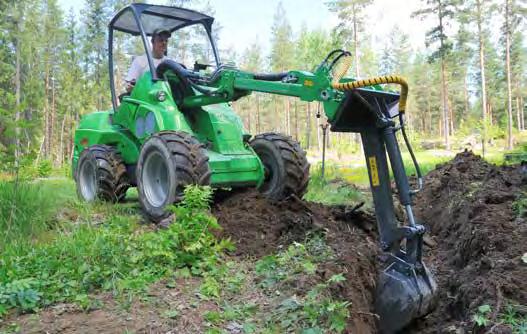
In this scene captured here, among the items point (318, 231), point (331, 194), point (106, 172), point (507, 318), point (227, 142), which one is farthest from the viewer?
point (331, 194)

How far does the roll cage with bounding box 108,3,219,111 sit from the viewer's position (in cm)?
632

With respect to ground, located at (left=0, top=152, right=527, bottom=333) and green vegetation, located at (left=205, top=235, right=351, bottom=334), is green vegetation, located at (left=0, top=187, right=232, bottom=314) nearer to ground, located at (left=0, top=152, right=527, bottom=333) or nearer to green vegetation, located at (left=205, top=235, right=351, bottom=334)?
ground, located at (left=0, top=152, right=527, bottom=333)

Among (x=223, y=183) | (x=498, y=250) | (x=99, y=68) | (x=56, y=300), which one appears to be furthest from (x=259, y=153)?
(x=99, y=68)

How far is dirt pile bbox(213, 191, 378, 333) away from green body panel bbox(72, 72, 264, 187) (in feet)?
1.04

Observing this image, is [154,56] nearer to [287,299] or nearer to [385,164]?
[385,164]

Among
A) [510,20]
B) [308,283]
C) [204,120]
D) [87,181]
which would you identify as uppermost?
[510,20]

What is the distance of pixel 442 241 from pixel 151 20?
470 centimetres

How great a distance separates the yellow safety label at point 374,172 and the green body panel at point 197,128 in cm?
205

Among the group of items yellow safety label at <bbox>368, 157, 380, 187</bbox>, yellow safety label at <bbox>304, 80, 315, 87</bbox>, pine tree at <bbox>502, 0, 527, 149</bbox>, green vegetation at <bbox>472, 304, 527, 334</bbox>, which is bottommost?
green vegetation at <bbox>472, 304, 527, 334</bbox>

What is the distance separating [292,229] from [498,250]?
67.1 inches

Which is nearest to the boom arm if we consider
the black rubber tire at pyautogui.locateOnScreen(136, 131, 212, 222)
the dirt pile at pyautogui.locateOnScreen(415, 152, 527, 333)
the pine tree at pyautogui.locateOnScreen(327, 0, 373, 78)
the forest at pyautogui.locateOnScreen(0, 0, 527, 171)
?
the dirt pile at pyautogui.locateOnScreen(415, 152, 527, 333)

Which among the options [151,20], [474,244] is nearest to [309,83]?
[474,244]

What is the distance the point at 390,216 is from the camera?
11.8 ft

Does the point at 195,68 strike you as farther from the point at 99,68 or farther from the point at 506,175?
the point at 99,68
